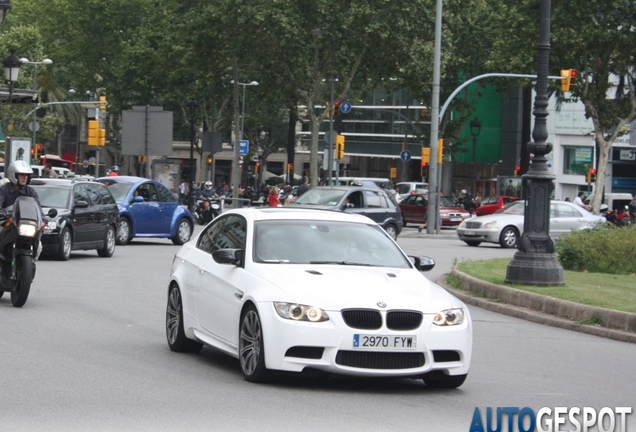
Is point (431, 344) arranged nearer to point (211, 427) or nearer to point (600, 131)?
point (211, 427)

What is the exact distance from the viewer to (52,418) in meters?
8.16

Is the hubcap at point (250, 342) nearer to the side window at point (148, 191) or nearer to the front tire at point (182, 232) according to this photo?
the side window at point (148, 191)

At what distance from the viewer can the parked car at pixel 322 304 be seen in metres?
9.28

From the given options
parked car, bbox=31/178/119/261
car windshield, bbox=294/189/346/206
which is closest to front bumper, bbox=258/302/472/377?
parked car, bbox=31/178/119/261

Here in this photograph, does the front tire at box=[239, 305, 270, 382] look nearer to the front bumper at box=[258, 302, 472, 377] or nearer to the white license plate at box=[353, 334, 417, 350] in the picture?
the front bumper at box=[258, 302, 472, 377]

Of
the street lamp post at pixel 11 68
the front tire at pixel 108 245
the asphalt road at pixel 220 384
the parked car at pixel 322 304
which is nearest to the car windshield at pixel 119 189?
the front tire at pixel 108 245

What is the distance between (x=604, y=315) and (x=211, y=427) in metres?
8.50

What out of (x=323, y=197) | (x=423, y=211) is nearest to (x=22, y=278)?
(x=323, y=197)

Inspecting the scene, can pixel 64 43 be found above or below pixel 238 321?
above

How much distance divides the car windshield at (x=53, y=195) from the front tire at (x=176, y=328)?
13.2 meters

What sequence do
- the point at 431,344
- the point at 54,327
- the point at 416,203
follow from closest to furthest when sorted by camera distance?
the point at 431,344 → the point at 54,327 → the point at 416,203

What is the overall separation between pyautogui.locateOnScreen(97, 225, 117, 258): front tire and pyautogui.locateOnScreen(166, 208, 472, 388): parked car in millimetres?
14986

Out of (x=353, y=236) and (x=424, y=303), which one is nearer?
(x=424, y=303)

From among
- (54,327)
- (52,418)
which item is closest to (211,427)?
(52,418)
